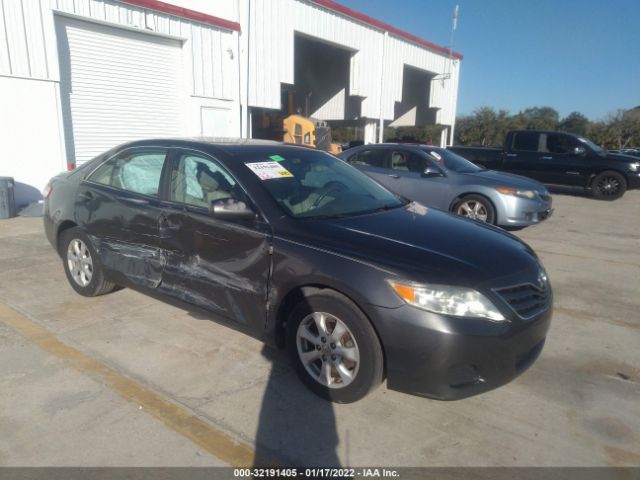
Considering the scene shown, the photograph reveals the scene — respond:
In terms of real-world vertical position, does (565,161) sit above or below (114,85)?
below

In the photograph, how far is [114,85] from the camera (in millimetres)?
11234

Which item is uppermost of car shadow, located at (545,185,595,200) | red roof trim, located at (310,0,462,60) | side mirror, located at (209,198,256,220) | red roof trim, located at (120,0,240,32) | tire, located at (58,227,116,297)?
red roof trim, located at (310,0,462,60)

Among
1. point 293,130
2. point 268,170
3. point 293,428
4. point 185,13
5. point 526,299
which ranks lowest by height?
point 293,428

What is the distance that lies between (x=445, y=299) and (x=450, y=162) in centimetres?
638

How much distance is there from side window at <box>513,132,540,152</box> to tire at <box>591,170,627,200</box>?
1.76m

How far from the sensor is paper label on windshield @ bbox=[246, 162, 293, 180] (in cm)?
346

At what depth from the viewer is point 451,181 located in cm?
805

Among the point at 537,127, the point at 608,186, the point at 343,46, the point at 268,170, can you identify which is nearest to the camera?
the point at 268,170

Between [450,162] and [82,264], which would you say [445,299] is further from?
[450,162]

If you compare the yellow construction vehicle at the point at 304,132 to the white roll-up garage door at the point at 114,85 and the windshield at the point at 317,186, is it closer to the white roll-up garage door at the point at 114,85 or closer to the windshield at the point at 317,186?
the white roll-up garage door at the point at 114,85

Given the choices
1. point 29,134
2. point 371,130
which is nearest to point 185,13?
point 29,134

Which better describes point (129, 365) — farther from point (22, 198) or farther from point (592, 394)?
point (22, 198)

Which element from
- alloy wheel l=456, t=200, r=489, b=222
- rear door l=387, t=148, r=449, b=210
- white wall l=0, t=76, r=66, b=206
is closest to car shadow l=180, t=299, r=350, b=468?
rear door l=387, t=148, r=449, b=210

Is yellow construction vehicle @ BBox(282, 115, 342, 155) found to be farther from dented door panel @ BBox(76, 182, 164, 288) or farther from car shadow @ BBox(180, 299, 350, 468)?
car shadow @ BBox(180, 299, 350, 468)
